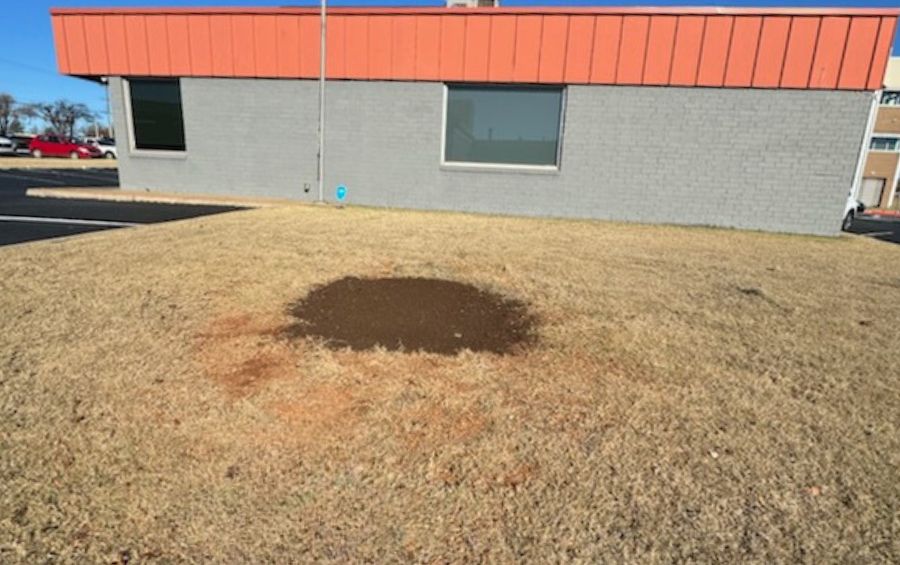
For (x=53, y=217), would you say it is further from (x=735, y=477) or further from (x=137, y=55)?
(x=735, y=477)

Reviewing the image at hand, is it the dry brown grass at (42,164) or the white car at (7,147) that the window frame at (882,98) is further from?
the white car at (7,147)

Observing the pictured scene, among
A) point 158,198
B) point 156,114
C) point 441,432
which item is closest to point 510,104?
point 158,198

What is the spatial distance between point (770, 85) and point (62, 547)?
1247 centimetres

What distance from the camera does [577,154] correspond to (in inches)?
444

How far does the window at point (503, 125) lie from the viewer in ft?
37.6

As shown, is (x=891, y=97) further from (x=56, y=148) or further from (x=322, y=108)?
(x=56, y=148)

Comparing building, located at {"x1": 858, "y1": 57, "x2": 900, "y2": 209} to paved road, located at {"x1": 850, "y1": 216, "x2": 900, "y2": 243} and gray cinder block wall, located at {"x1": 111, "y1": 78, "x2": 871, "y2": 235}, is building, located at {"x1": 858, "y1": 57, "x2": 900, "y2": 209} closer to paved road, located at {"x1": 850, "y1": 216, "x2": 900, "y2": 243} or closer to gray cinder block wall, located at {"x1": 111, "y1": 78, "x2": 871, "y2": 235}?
paved road, located at {"x1": 850, "y1": 216, "x2": 900, "y2": 243}

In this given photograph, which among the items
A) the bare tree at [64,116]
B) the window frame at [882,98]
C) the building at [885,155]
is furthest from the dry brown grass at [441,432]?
the bare tree at [64,116]

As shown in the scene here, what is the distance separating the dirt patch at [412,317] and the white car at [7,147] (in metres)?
45.5

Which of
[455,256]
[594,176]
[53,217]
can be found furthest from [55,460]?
[594,176]

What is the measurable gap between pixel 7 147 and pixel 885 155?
66.2m

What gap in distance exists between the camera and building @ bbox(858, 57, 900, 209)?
131 feet

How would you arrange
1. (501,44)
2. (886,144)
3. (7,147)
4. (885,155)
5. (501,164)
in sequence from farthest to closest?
1. (886,144)
2. (885,155)
3. (7,147)
4. (501,164)
5. (501,44)

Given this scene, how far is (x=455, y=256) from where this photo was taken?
6.70 m
